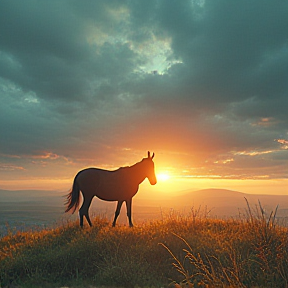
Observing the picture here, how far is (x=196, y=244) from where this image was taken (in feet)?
28.7

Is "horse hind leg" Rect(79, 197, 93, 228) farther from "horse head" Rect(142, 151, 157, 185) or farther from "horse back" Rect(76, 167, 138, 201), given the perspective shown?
"horse head" Rect(142, 151, 157, 185)

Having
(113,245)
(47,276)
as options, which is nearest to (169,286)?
(113,245)

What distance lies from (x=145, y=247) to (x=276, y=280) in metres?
3.53

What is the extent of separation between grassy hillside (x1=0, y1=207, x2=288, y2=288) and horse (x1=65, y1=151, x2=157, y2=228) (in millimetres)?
1703

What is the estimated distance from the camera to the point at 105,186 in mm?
12367

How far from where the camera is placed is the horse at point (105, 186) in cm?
1218

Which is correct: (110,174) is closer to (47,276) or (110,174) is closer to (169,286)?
(47,276)

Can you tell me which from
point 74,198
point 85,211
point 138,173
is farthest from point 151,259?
point 74,198

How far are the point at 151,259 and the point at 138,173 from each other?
5170 mm

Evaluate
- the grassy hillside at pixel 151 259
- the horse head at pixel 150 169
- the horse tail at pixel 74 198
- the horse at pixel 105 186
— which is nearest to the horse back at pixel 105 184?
the horse at pixel 105 186

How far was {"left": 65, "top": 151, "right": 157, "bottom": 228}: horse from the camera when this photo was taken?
1218cm

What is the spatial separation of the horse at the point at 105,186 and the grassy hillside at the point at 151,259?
5.59 feet

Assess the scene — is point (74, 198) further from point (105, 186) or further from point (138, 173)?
point (138, 173)

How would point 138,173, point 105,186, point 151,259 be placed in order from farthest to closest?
→ point 138,173 → point 105,186 → point 151,259
